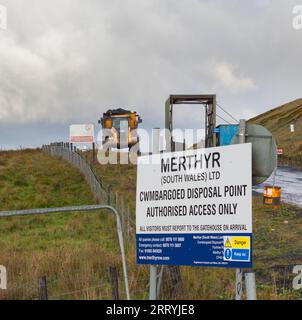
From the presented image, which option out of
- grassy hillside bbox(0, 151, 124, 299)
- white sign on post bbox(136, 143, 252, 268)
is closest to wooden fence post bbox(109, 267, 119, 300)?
grassy hillside bbox(0, 151, 124, 299)

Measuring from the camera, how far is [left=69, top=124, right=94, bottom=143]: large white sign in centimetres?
4306

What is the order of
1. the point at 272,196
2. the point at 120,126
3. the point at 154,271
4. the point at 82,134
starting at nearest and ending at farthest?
the point at 154,271 → the point at 272,196 → the point at 120,126 → the point at 82,134

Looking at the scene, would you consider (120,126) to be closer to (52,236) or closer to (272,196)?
(272,196)

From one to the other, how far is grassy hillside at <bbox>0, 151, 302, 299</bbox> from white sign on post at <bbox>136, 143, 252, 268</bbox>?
2.68 meters

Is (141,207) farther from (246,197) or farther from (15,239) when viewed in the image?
(15,239)

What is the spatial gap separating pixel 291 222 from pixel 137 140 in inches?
982

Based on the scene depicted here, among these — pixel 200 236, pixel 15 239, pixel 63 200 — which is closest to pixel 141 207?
pixel 200 236

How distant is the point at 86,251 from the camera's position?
12945 millimetres

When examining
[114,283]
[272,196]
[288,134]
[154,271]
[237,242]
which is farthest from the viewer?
[288,134]

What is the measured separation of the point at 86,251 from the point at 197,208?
7564mm

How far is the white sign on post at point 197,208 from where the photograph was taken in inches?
216

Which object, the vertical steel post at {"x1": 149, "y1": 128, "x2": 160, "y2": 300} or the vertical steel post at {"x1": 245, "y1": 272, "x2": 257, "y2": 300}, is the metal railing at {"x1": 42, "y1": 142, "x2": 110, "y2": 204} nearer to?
the vertical steel post at {"x1": 149, "y1": 128, "x2": 160, "y2": 300}

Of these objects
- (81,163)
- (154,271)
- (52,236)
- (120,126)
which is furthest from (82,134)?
(154,271)

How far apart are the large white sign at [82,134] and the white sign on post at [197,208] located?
36.7 meters
